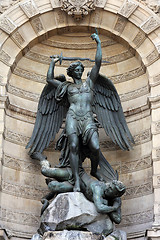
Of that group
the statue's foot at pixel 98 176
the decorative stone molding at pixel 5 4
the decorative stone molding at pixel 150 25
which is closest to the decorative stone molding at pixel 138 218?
the statue's foot at pixel 98 176

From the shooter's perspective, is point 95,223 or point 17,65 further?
point 17,65

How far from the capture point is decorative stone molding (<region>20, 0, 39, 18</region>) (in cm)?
1220

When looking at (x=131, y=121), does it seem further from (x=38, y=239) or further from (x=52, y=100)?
(x=38, y=239)

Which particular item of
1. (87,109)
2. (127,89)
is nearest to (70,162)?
(87,109)

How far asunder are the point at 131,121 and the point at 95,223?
9.07 ft

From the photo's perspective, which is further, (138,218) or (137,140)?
(137,140)

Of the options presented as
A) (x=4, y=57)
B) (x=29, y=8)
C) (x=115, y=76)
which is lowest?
(x=4, y=57)

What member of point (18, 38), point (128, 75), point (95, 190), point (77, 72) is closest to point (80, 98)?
point (77, 72)

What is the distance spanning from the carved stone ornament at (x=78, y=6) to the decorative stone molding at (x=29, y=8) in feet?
1.76

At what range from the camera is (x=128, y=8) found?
40.0 ft

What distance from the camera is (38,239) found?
988 centimetres

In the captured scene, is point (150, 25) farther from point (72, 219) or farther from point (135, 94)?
point (72, 219)

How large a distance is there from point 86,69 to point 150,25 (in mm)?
1695

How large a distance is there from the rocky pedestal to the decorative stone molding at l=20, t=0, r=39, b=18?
12.6 feet
